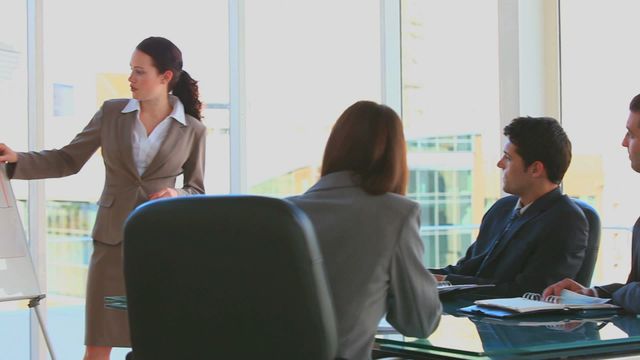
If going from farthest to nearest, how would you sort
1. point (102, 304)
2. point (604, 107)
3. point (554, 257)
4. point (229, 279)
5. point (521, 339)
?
point (604, 107) → point (102, 304) → point (554, 257) → point (521, 339) → point (229, 279)

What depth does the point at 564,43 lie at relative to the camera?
4.66 metres

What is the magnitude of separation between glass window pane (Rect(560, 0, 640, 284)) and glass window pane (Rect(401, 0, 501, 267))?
72 centimetres

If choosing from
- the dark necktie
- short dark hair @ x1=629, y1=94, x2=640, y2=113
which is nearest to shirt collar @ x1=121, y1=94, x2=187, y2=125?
the dark necktie

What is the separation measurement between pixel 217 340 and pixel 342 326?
31 centimetres

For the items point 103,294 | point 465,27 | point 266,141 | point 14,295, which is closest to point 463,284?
point 103,294

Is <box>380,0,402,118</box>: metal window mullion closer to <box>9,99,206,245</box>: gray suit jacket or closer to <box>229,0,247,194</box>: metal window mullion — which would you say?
<box>229,0,247,194</box>: metal window mullion

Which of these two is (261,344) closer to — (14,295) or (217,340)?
(217,340)

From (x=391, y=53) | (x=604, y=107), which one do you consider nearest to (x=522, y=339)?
→ (x=604, y=107)

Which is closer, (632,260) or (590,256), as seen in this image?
(632,260)

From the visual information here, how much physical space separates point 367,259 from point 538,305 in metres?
0.68

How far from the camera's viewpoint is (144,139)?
3.29m

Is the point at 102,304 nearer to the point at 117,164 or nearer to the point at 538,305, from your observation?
the point at 117,164

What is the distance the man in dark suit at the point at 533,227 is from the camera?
9.00 feet

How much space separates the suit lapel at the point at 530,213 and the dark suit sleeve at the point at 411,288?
1010 mm
